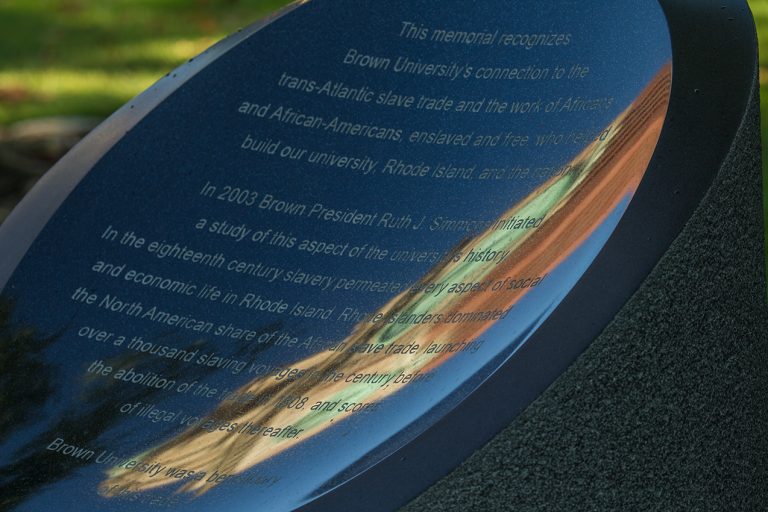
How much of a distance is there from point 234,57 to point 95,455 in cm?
91

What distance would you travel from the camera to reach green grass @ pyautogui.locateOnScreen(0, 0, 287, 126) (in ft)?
16.3

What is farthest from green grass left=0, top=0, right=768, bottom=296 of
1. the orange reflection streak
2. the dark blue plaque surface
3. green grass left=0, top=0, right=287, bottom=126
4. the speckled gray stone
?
the speckled gray stone

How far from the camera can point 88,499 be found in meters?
2.04

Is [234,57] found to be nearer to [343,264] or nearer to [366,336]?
[343,264]

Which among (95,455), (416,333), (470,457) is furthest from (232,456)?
(470,457)

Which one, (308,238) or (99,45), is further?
(99,45)

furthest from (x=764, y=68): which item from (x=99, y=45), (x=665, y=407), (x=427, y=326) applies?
(x=665, y=407)

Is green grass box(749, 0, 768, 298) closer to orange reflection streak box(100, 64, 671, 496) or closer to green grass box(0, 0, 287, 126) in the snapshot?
orange reflection streak box(100, 64, 671, 496)

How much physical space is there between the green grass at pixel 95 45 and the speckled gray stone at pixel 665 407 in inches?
129

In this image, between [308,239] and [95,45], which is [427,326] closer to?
[308,239]

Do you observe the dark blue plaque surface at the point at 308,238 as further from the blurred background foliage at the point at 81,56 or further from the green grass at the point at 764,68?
the blurred background foliage at the point at 81,56

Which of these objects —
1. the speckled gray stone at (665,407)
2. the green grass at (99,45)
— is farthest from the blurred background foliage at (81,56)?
the speckled gray stone at (665,407)

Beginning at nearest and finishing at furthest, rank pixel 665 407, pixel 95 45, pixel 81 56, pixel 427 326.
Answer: pixel 665 407 < pixel 427 326 < pixel 81 56 < pixel 95 45

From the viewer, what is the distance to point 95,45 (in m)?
5.48
